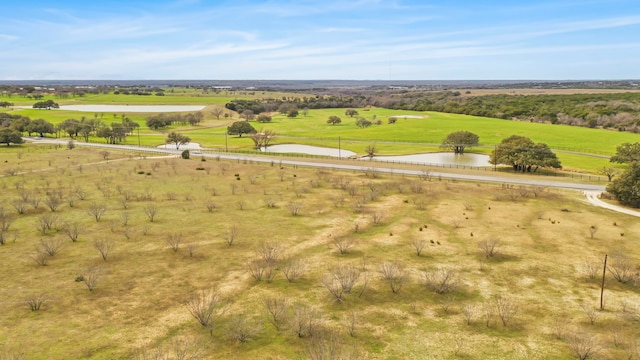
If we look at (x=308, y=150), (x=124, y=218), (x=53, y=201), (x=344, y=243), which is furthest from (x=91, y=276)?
(x=308, y=150)

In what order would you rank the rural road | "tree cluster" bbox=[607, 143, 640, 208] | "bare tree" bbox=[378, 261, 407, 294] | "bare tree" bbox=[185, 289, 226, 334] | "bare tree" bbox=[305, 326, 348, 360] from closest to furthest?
"bare tree" bbox=[305, 326, 348, 360], "bare tree" bbox=[185, 289, 226, 334], "bare tree" bbox=[378, 261, 407, 294], "tree cluster" bbox=[607, 143, 640, 208], the rural road

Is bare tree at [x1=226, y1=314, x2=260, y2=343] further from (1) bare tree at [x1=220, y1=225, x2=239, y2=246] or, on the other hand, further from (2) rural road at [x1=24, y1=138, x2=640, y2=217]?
(2) rural road at [x1=24, y1=138, x2=640, y2=217]

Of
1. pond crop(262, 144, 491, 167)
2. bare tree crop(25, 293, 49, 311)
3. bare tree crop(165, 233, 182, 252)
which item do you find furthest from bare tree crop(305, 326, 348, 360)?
pond crop(262, 144, 491, 167)

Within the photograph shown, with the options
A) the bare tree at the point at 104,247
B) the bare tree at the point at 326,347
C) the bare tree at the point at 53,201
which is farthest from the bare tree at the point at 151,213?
the bare tree at the point at 326,347

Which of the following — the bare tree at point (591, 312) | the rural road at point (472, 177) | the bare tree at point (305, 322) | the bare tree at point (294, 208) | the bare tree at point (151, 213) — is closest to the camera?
the bare tree at point (305, 322)

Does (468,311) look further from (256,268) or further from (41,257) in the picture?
(41,257)

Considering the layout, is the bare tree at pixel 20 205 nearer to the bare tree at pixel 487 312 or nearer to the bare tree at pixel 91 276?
the bare tree at pixel 91 276
